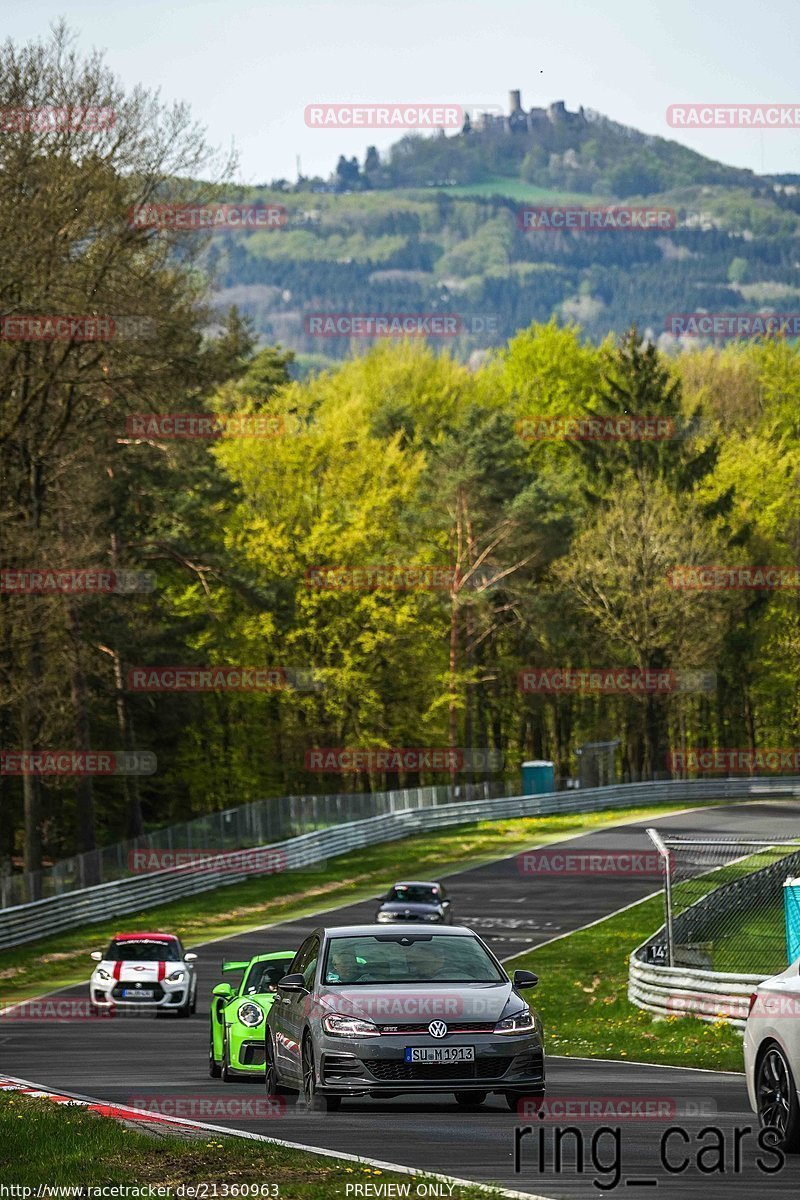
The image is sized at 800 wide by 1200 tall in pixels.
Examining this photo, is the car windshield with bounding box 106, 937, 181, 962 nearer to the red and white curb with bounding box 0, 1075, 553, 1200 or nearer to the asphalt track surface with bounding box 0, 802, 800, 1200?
the asphalt track surface with bounding box 0, 802, 800, 1200

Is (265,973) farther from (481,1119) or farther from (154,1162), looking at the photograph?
(154,1162)

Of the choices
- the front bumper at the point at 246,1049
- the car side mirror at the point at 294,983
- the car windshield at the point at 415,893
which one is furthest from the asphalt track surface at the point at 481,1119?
the car windshield at the point at 415,893

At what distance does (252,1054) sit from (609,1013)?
9647mm

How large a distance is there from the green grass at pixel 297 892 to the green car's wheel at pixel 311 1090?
2029 cm

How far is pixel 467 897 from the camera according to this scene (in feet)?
161

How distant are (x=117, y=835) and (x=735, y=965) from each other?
48430 millimetres

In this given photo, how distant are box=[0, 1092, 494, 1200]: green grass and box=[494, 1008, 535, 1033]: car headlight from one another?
210cm

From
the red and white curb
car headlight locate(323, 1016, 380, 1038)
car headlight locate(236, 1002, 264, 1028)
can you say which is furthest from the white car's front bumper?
car headlight locate(323, 1016, 380, 1038)

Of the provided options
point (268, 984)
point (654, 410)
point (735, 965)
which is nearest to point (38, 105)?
point (735, 965)

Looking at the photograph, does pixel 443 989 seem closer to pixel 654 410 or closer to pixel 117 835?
pixel 117 835

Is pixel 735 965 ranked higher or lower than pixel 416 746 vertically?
higher

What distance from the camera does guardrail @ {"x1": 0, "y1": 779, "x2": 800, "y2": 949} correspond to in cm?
4456

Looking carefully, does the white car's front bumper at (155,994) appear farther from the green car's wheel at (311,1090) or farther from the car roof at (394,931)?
the green car's wheel at (311,1090)

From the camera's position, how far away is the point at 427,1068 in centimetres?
1333
